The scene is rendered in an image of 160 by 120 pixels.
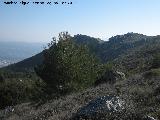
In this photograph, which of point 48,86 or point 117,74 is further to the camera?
point 48,86

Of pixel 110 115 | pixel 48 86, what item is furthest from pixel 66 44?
pixel 110 115

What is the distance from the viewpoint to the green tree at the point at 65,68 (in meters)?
49.0

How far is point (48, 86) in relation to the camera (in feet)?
Answer: 172

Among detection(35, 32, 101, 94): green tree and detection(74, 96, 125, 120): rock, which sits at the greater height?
detection(74, 96, 125, 120): rock

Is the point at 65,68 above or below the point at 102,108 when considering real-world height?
below

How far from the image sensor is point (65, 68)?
49.0 metres

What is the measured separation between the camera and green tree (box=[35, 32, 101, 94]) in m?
49.0

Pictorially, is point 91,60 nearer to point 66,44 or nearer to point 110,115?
point 66,44

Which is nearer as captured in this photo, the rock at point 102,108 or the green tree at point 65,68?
the rock at point 102,108

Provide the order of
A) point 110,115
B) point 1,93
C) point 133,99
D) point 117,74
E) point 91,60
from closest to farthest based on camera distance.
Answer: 1. point 110,115
2. point 133,99
3. point 117,74
4. point 91,60
5. point 1,93

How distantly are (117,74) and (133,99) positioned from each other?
24.3 metres

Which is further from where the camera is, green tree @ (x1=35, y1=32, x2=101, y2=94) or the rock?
green tree @ (x1=35, y1=32, x2=101, y2=94)

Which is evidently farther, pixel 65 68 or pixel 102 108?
pixel 65 68

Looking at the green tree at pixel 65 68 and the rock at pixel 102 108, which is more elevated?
the rock at pixel 102 108
